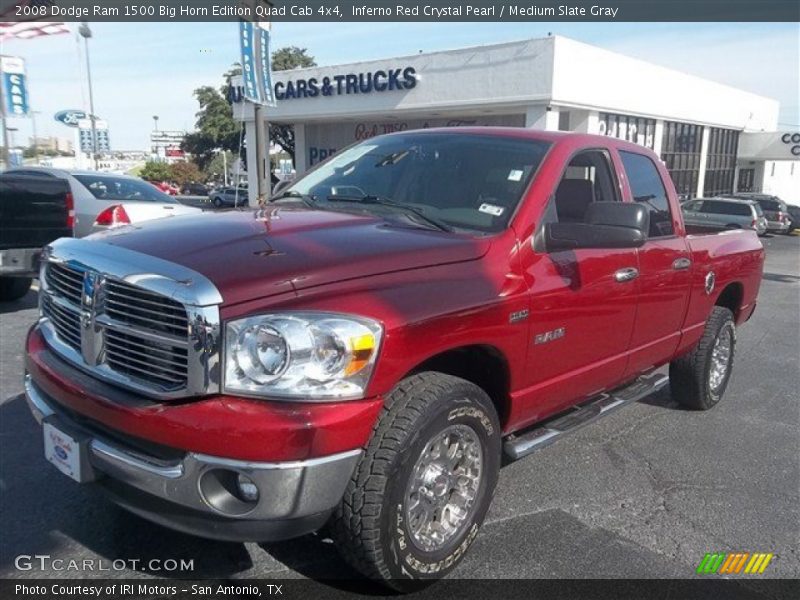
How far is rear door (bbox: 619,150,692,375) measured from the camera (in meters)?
4.05

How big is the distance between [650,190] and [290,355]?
3.11 metres

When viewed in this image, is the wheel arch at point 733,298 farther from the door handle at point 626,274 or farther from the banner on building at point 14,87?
the banner on building at point 14,87

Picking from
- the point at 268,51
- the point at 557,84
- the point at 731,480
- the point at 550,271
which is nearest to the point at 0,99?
the point at 268,51

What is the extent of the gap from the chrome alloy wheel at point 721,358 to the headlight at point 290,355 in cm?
390

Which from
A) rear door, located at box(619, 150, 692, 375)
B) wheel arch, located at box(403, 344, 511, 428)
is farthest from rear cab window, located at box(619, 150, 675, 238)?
wheel arch, located at box(403, 344, 511, 428)

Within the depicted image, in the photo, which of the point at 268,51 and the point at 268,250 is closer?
the point at 268,250

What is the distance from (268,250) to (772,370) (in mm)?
5823

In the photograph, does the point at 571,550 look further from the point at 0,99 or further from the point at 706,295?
the point at 0,99

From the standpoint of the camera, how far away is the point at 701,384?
5.12 meters

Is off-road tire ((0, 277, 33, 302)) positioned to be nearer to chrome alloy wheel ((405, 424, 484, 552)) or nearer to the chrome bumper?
the chrome bumper

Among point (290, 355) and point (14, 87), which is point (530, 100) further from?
point (290, 355)

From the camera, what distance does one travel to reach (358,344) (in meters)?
2.38
